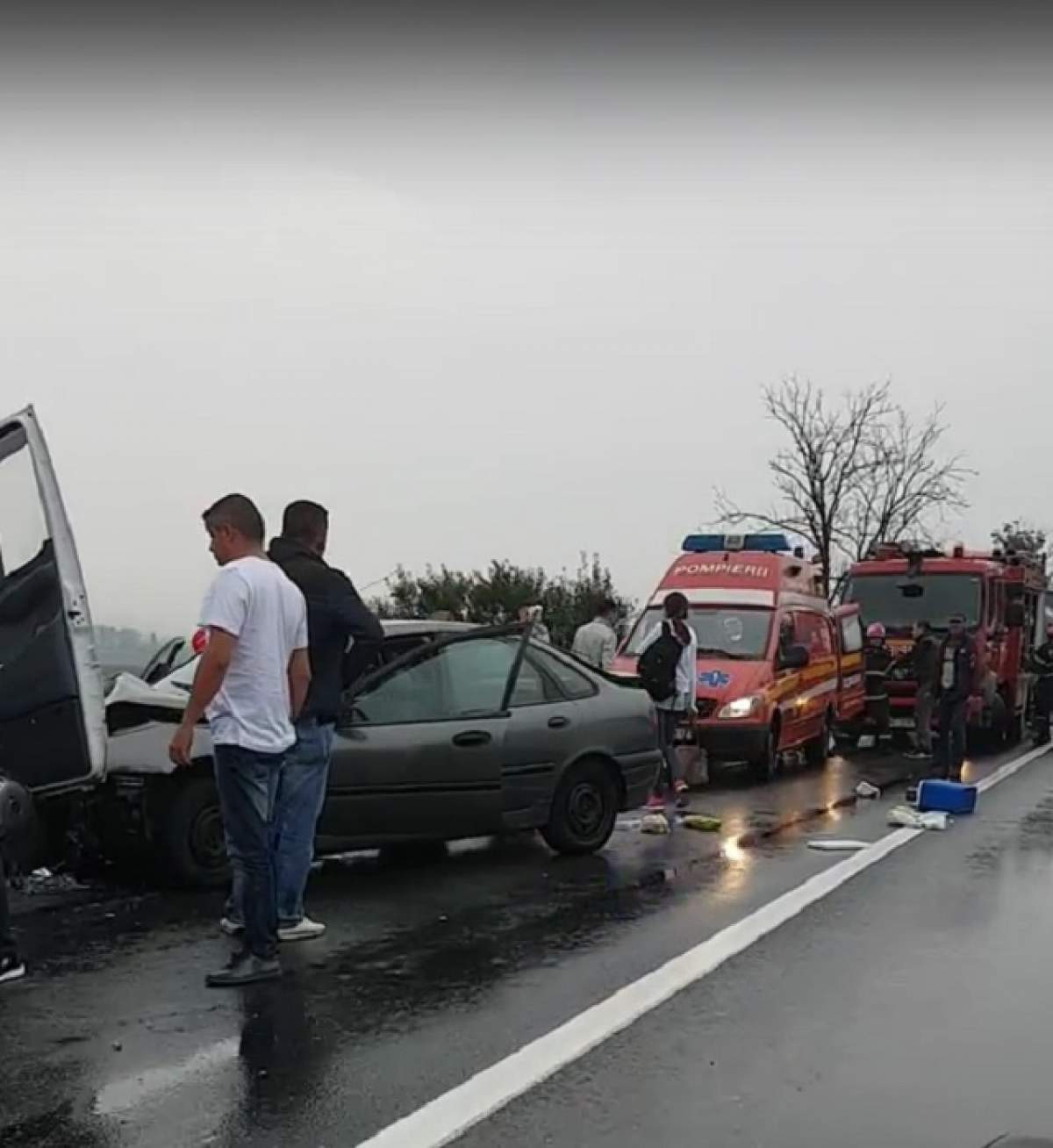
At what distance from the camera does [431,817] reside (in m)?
8.77

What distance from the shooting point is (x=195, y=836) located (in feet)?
26.8

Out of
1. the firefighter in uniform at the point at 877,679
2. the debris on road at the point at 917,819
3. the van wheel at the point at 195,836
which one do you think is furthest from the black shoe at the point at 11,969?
the firefighter in uniform at the point at 877,679

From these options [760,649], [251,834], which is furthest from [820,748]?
[251,834]

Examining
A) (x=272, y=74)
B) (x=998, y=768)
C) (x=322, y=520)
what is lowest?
(x=998, y=768)

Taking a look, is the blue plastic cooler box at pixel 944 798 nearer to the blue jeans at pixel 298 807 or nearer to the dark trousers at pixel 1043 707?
the blue jeans at pixel 298 807

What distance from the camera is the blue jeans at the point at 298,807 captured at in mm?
6898

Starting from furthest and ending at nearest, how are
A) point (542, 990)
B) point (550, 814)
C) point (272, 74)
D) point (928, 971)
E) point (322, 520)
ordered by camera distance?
point (550, 814) < point (322, 520) < point (928, 971) < point (542, 990) < point (272, 74)

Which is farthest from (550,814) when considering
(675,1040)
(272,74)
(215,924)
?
(272,74)

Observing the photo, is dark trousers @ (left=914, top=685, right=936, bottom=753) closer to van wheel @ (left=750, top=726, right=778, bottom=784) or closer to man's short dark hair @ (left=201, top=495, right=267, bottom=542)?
van wheel @ (left=750, top=726, right=778, bottom=784)

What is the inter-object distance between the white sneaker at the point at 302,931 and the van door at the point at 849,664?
38.6 ft

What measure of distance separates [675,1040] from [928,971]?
1615mm

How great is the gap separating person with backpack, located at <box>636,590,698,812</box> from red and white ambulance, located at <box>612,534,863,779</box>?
299 centimetres

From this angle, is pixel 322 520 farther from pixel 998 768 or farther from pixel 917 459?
pixel 917 459

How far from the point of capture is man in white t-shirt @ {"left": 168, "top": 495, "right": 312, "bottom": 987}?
6.16 metres
